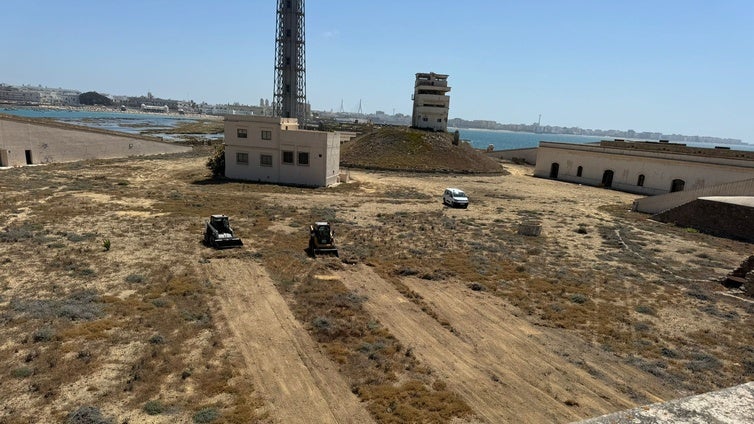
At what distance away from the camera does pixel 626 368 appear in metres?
14.5

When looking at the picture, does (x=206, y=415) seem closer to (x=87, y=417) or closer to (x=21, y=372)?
(x=87, y=417)

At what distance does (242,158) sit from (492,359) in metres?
43.3

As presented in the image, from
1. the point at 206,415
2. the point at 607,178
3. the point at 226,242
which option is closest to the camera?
the point at 206,415

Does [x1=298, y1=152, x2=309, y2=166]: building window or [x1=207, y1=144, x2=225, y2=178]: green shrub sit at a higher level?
[x1=298, y1=152, x2=309, y2=166]: building window

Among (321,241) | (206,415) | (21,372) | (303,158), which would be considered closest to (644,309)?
(321,241)

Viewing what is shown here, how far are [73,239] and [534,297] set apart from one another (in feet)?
84.7

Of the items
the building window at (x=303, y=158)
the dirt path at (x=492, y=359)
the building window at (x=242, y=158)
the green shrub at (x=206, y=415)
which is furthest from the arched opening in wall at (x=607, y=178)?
the green shrub at (x=206, y=415)

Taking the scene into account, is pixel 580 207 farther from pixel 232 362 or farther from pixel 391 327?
pixel 232 362

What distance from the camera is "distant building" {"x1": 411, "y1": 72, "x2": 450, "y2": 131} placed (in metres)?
101

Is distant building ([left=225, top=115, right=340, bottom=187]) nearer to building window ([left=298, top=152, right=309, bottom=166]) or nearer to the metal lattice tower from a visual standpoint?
building window ([left=298, top=152, right=309, bottom=166])

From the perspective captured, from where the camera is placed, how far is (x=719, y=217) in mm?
35750

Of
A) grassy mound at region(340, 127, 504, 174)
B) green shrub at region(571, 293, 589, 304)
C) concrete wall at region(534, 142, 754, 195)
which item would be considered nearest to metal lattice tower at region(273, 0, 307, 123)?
grassy mound at region(340, 127, 504, 174)

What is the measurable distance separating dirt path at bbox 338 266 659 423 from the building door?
52.8m

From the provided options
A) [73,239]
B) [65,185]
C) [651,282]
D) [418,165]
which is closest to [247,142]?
[65,185]
